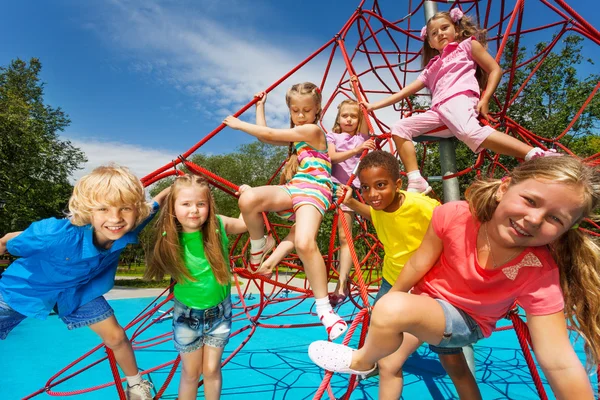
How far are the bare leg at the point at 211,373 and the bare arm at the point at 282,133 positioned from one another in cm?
103

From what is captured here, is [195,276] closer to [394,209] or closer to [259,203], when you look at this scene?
[259,203]

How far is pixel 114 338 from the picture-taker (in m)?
1.59

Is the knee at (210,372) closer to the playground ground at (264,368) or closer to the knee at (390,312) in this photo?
the knee at (390,312)

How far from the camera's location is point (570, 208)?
0.90m

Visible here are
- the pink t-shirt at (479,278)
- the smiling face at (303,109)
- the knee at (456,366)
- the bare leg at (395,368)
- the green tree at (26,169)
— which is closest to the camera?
the pink t-shirt at (479,278)

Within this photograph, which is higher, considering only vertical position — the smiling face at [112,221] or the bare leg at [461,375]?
the smiling face at [112,221]

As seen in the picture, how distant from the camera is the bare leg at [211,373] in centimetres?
154

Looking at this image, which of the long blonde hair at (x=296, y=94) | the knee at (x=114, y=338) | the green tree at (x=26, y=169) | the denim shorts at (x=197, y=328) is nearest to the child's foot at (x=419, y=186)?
the long blonde hair at (x=296, y=94)

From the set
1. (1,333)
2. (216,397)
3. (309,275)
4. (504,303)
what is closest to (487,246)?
(504,303)

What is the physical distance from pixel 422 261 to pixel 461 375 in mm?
601

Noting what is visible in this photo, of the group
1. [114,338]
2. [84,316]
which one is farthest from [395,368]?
[84,316]

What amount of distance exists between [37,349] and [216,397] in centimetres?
337

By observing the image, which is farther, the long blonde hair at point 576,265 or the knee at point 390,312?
the long blonde hair at point 576,265

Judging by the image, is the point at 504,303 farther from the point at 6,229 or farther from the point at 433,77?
the point at 6,229
